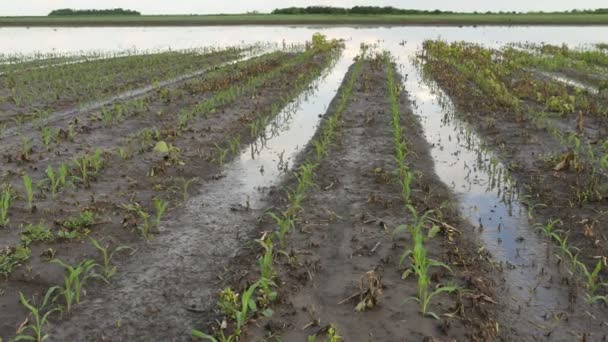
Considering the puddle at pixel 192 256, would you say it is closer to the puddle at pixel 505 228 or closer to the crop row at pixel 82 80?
the puddle at pixel 505 228

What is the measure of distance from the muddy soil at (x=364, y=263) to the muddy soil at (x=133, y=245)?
63 cm

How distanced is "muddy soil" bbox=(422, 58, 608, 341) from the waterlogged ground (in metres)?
0.02

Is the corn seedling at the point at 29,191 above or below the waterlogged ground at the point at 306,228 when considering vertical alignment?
above

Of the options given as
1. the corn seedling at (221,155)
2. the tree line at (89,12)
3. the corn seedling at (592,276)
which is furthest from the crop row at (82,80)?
the tree line at (89,12)

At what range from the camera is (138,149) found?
8.88 m

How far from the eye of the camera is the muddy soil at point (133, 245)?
4.19 m

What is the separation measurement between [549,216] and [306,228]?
2.93 meters

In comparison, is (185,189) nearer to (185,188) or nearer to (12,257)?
(185,188)

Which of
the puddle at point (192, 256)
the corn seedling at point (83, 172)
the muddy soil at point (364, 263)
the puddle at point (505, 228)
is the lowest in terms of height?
the puddle at point (505, 228)

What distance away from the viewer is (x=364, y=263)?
16.8 ft

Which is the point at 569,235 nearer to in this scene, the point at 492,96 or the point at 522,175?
the point at 522,175

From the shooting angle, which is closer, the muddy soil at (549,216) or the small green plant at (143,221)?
the muddy soil at (549,216)

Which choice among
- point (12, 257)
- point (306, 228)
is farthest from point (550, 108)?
point (12, 257)

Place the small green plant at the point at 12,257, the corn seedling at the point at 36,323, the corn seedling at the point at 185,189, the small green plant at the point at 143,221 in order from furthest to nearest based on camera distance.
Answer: the corn seedling at the point at 185,189
the small green plant at the point at 143,221
the small green plant at the point at 12,257
the corn seedling at the point at 36,323
